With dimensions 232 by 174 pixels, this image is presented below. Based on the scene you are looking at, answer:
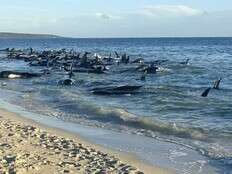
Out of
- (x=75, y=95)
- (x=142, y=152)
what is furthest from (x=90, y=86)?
(x=142, y=152)

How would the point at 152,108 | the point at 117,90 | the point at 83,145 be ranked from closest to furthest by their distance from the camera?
the point at 83,145, the point at 152,108, the point at 117,90

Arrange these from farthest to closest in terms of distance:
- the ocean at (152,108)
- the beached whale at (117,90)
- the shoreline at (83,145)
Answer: the beached whale at (117,90) < the ocean at (152,108) < the shoreline at (83,145)

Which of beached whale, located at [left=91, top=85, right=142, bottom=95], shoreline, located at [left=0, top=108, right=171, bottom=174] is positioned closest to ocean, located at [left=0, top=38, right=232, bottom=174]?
beached whale, located at [left=91, top=85, right=142, bottom=95]

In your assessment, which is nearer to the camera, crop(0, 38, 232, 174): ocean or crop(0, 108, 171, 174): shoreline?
crop(0, 108, 171, 174): shoreline

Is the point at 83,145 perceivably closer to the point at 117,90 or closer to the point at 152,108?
the point at 152,108

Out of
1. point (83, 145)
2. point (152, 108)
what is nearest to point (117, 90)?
point (152, 108)

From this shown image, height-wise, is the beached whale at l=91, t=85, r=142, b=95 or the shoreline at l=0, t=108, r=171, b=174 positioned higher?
the shoreline at l=0, t=108, r=171, b=174

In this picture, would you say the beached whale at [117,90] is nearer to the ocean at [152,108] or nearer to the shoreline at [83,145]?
the ocean at [152,108]

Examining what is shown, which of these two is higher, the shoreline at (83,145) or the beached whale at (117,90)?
the shoreline at (83,145)

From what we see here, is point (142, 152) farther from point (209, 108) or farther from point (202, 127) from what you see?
point (209, 108)

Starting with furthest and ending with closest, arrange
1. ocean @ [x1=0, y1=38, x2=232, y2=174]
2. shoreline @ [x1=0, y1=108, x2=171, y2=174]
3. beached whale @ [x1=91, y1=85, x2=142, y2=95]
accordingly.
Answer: beached whale @ [x1=91, y1=85, x2=142, y2=95], ocean @ [x1=0, y1=38, x2=232, y2=174], shoreline @ [x1=0, y1=108, x2=171, y2=174]

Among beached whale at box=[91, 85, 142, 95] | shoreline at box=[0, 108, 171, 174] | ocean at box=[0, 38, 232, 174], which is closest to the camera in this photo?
shoreline at box=[0, 108, 171, 174]

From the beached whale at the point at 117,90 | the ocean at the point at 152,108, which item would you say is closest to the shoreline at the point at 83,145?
the ocean at the point at 152,108

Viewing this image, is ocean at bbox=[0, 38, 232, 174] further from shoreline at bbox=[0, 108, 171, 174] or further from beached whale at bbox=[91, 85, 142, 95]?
shoreline at bbox=[0, 108, 171, 174]
